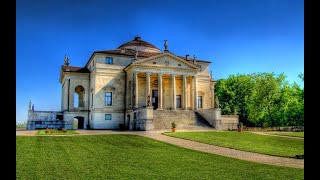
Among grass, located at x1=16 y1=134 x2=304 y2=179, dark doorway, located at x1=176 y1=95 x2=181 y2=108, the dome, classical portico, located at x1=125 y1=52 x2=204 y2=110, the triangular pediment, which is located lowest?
grass, located at x1=16 y1=134 x2=304 y2=179

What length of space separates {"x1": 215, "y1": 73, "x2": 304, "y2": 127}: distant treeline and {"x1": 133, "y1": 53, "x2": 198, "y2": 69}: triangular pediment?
84.0 feet

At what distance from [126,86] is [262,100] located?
35.6 m

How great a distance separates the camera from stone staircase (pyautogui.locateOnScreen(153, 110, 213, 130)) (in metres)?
46.3


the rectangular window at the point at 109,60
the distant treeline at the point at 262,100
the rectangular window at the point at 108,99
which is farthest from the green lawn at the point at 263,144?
the distant treeline at the point at 262,100

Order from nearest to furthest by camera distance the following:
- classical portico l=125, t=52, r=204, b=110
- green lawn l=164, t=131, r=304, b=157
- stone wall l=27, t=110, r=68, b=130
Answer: green lawn l=164, t=131, r=304, b=157 < classical portico l=125, t=52, r=204, b=110 < stone wall l=27, t=110, r=68, b=130

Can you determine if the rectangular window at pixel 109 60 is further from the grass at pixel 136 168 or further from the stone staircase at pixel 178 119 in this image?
the grass at pixel 136 168

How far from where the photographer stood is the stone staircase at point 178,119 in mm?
46281

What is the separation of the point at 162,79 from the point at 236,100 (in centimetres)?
2870

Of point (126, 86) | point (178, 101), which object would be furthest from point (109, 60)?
point (178, 101)

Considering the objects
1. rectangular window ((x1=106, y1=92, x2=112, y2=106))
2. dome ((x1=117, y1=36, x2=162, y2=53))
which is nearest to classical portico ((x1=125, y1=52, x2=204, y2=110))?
rectangular window ((x1=106, y1=92, x2=112, y2=106))

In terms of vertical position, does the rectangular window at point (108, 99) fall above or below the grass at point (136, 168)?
above

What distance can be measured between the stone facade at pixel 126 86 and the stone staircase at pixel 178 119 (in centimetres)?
40

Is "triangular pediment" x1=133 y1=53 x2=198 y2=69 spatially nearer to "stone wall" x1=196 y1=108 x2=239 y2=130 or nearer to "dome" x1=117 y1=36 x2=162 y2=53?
"stone wall" x1=196 y1=108 x2=239 y2=130
